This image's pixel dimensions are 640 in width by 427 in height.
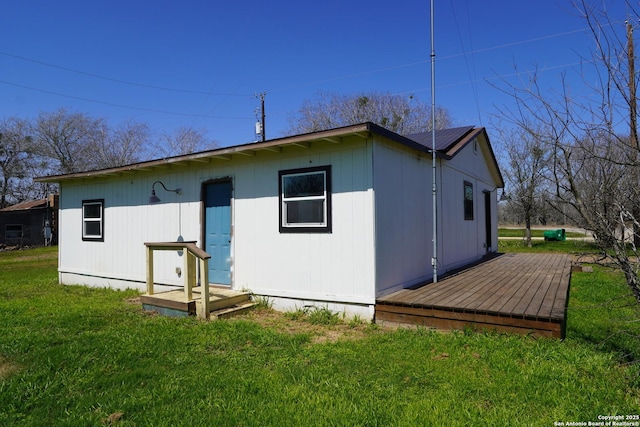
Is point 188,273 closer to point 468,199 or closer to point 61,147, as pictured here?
point 468,199

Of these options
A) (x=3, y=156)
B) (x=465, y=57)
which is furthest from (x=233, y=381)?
(x=3, y=156)

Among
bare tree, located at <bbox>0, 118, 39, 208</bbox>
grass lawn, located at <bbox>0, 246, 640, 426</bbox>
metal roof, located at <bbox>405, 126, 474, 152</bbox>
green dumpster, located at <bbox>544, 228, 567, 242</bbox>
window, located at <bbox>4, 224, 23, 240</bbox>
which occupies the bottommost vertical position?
grass lawn, located at <bbox>0, 246, 640, 426</bbox>

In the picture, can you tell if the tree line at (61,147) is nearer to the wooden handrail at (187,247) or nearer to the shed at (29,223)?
the shed at (29,223)

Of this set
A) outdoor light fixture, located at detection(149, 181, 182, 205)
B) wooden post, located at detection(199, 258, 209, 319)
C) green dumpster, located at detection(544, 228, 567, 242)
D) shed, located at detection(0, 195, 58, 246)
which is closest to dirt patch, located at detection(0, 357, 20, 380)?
wooden post, located at detection(199, 258, 209, 319)

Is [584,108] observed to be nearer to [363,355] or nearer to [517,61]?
[517,61]

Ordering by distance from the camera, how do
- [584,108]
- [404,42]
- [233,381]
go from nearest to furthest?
1. [584,108]
2. [233,381]
3. [404,42]

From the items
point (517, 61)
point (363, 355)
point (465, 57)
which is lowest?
point (363, 355)

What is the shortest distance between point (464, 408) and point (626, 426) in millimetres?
974

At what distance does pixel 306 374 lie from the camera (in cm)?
330

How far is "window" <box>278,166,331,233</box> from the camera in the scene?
563 cm

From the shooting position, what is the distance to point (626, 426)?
2342 mm

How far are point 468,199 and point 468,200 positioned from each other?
3cm

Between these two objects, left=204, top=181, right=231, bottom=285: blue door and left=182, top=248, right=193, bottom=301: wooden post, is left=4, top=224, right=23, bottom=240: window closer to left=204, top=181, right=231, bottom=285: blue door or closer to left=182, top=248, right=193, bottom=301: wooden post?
left=204, top=181, right=231, bottom=285: blue door

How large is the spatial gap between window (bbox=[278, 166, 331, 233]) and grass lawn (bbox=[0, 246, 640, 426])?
1.51 meters
